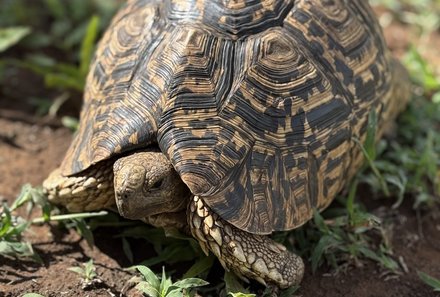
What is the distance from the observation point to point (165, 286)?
316cm

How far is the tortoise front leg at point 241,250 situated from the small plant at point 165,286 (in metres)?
0.19

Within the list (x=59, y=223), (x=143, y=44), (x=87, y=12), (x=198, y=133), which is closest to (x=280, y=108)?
(x=198, y=133)

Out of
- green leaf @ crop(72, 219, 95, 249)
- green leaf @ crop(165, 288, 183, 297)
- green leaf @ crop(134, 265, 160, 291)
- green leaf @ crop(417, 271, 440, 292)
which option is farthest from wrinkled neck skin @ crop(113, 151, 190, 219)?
green leaf @ crop(417, 271, 440, 292)

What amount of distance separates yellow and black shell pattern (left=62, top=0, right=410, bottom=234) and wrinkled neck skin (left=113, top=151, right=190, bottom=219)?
0.25 ft

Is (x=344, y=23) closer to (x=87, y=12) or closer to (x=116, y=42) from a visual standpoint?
(x=116, y=42)

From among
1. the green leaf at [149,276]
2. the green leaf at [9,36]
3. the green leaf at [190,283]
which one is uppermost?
the green leaf at [9,36]

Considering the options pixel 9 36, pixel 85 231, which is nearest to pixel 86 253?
pixel 85 231

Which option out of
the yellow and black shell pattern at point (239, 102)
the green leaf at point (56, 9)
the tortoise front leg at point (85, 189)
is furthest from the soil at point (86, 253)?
the green leaf at point (56, 9)

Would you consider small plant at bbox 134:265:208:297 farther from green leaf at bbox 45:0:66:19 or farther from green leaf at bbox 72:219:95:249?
green leaf at bbox 45:0:66:19

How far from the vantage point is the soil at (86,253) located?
10.9ft

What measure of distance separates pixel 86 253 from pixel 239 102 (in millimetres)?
1201

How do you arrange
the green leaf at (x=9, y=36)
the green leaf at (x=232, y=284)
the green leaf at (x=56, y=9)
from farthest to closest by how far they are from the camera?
the green leaf at (x=56, y=9), the green leaf at (x=9, y=36), the green leaf at (x=232, y=284)

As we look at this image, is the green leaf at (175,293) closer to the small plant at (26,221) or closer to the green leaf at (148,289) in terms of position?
the green leaf at (148,289)

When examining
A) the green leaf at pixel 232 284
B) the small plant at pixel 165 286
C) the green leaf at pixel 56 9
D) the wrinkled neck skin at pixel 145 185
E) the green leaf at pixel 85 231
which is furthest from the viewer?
the green leaf at pixel 56 9
